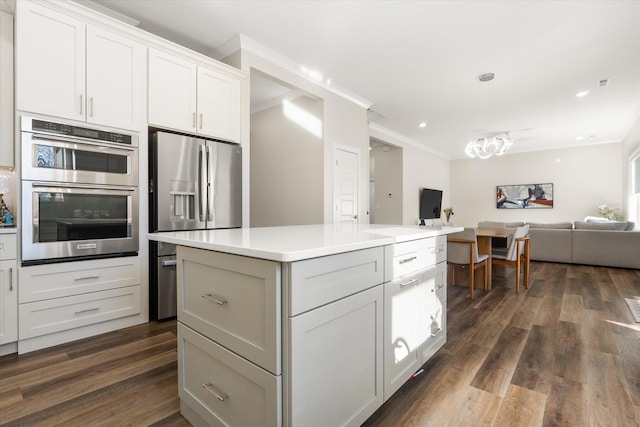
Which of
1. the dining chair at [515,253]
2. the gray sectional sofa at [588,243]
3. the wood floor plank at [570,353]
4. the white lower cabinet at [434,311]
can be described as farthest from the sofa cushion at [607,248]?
the white lower cabinet at [434,311]

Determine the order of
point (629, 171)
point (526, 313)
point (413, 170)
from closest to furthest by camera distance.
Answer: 1. point (526, 313)
2. point (629, 171)
3. point (413, 170)

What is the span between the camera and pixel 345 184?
178 inches

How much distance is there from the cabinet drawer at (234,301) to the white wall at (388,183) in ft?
21.0

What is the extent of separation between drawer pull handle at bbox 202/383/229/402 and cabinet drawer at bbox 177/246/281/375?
0.65 ft

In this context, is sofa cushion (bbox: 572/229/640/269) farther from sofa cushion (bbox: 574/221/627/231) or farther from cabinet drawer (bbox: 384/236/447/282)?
cabinet drawer (bbox: 384/236/447/282)

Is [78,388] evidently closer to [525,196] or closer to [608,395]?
[608,395]

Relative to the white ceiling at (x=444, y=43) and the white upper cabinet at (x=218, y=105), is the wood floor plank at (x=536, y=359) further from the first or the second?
the white upper cabinet at (x=218, y=105)

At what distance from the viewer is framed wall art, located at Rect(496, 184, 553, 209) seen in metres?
8.20

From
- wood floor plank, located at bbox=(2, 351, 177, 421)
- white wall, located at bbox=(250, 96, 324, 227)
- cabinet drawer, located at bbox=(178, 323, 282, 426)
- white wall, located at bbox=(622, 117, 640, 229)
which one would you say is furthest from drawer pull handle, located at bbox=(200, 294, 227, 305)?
white wall, located at bbox=(622, 117, 640, 229)

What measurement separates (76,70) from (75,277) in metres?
1.52

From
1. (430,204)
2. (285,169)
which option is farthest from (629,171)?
(285,169)

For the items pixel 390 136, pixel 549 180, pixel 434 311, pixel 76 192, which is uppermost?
pixel 390 136

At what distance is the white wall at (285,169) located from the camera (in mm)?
4246

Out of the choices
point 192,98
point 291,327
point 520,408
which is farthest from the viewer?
point 192,98
